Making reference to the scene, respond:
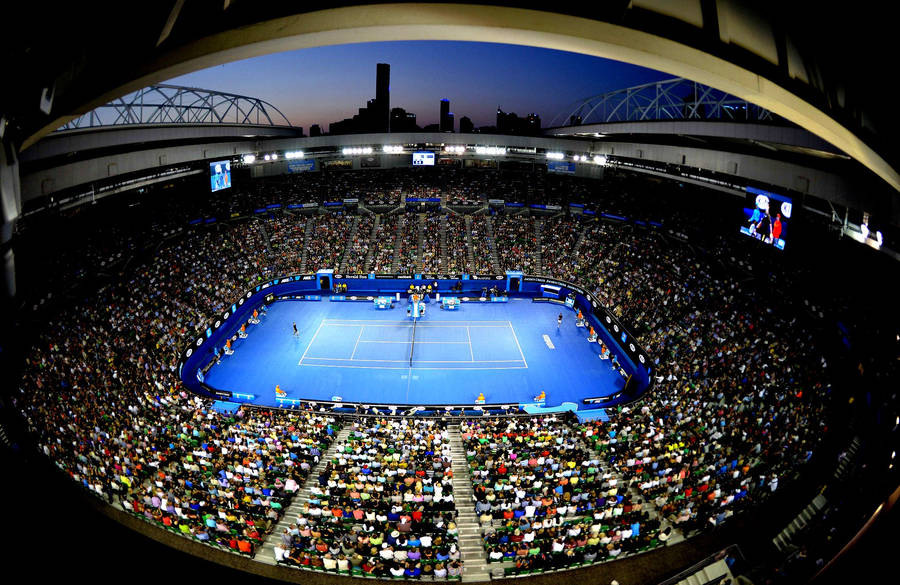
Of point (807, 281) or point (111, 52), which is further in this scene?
point (807, 281)

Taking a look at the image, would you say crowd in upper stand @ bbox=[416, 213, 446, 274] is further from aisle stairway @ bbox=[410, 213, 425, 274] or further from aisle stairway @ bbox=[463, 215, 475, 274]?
aisle stairway @ bbox=[463, 215, 475, 274]

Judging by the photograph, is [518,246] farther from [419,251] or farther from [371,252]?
[371,252]

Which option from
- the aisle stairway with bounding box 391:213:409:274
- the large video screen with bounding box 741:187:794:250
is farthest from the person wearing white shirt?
the aisle stairway with bounding box 391:213:409:274

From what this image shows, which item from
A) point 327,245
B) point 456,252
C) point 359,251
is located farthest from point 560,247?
point 327,245

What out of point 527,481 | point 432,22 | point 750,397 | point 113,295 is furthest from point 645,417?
point 113,295

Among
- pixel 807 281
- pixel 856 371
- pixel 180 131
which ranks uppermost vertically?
pixel 180 131

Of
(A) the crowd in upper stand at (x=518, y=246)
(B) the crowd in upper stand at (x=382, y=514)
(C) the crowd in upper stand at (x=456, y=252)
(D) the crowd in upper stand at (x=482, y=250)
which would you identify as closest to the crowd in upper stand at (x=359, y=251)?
(C) the crowd in upper stand at (x=456, y=252)

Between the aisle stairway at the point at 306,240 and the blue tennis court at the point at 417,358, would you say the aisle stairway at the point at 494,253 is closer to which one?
the blue tennis court at the point at 417,358

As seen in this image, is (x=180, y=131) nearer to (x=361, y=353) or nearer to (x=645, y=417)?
(x=361, y=353)
